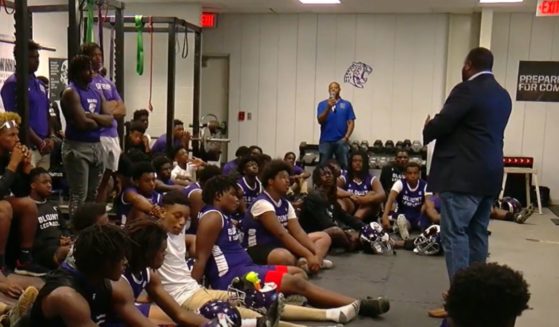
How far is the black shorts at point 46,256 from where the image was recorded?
4099mm

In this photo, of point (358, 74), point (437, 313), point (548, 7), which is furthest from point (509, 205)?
point (437, 313)

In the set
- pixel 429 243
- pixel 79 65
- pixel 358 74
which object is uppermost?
pixel 358 74

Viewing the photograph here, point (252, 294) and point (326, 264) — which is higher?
point (252, 294)

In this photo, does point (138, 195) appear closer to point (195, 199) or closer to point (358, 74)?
point (195, 199)

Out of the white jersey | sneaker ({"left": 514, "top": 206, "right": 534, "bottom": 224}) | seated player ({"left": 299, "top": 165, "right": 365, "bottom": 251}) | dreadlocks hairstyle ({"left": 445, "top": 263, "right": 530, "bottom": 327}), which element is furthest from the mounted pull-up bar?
dreadlocks hairstyle ({"left": 445, "top": 263, "right": 530, "bottom": 327})

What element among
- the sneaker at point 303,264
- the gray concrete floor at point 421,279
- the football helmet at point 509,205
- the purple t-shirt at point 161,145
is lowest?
the gray concrete floor at point 421,279

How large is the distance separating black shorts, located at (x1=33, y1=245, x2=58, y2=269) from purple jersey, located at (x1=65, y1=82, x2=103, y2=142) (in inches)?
34.1

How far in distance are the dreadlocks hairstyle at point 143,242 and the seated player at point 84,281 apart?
1.00 feet

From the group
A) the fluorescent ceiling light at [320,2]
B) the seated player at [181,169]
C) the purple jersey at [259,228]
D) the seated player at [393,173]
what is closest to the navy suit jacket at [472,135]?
the purple jersey at [259,228]

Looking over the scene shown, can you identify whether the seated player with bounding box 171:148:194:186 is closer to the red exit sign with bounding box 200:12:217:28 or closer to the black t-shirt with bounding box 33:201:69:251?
the black t-shirt with bounding box 33:201:69:251

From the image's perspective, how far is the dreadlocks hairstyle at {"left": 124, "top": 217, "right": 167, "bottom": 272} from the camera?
275 cm

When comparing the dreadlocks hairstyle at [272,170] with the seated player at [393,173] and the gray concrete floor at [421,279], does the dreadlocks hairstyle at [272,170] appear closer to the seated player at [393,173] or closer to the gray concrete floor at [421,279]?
the gray concrete floor at [421,279]

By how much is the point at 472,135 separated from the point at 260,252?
5.48 feet

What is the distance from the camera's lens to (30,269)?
13.2ft
